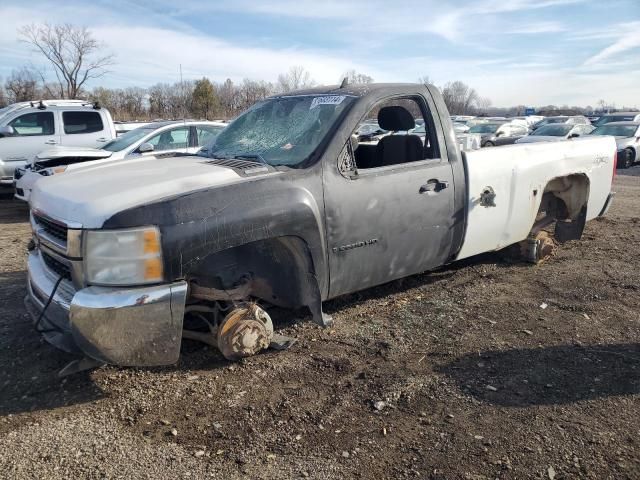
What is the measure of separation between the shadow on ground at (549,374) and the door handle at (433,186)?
1314 mm

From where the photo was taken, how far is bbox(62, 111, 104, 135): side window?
1166 cm

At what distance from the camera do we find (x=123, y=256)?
2.88 meters

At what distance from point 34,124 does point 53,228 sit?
9612 mm

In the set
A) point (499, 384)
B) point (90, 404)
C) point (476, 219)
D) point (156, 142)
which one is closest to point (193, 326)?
point (90, 404)

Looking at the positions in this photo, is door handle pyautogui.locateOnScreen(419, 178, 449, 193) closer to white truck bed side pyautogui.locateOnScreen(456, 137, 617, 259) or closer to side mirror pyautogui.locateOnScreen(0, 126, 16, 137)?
white truck bed side pyautogui.locateOnScreen(456, 137, 617, 259)

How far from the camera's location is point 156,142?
9633 millimetres

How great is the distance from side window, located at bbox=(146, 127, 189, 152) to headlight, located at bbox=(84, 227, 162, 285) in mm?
7022

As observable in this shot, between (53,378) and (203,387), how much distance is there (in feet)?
3.32

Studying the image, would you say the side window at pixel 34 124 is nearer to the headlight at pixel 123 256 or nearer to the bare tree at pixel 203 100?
the headlight at pixel 123 256

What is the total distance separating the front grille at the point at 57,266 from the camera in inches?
128

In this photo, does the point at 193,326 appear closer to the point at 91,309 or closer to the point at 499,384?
the point at 91,309

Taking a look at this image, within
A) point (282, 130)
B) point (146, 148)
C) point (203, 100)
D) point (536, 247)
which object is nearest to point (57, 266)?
point (282, 130)

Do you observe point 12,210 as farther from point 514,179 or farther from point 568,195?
→ point 568,195

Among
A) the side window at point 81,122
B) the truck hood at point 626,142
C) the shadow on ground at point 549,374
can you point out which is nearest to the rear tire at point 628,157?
the truck hood at point 626,142
